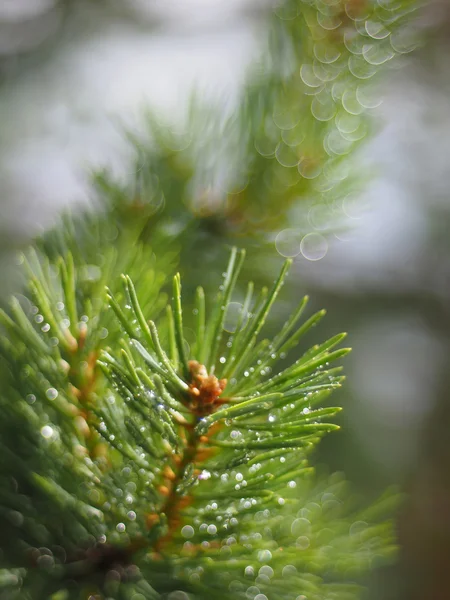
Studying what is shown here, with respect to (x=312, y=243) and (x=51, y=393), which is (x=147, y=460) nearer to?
(x=51, y=393)

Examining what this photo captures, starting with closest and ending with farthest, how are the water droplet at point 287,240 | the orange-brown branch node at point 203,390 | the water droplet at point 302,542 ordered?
the orange-brown branch node at point 203,390 → the water droplet at point 302,542 → the water droplet at point 287,240

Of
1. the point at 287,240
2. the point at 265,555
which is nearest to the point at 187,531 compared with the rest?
the point at 265,555

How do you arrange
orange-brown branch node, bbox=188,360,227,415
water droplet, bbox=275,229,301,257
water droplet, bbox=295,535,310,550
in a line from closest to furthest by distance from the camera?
orange-brown branch node, bbox=188,360,227,415 → water droplet, bbox=295,535,310,550 → water droplet, bbox=275,229,301,257

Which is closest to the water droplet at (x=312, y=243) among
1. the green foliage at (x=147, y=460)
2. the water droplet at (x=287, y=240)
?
the water droplet at (x=287, y=240)

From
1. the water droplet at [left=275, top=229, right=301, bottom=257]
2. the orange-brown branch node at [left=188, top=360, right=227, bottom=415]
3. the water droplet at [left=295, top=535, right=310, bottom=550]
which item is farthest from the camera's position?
the water droplet at [left=275, top=229, right=301, bottom=257]

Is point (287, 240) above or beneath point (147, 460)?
above

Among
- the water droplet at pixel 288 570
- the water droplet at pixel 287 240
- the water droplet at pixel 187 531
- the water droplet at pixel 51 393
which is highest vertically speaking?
the water droplet at pixel 287 240

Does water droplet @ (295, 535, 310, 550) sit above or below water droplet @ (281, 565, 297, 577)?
above

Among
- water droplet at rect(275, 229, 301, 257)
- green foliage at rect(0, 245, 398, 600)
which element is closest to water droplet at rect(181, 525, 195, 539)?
green foliage at rect(0, 245, 398, 600)

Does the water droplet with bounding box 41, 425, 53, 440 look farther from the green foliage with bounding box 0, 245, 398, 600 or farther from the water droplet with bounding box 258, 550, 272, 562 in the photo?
the water droplet with bounding box 258, 550, 272, 562

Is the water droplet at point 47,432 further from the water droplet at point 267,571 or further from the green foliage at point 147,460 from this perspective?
the water droplet at point 267,571

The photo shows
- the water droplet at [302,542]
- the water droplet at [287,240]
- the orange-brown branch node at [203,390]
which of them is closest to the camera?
the orange-brown branch node at [203,390]

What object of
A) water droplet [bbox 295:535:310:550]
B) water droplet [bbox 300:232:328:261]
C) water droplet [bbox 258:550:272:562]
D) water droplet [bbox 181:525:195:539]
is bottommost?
water droplet [bbox 181:525:195:539]
